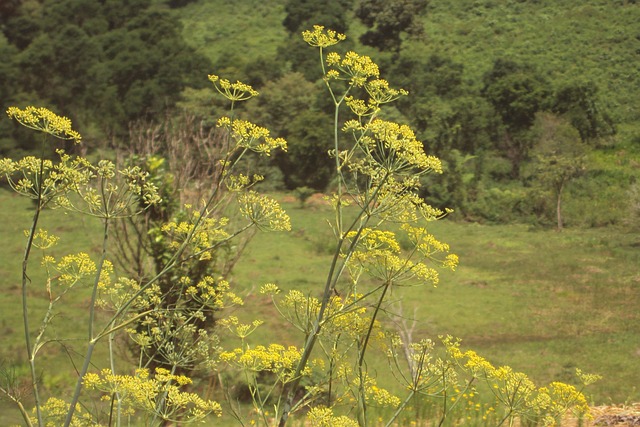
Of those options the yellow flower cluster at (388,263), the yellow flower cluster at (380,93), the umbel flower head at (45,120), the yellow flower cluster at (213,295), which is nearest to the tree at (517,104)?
the yellow flower cluster at (213,295)

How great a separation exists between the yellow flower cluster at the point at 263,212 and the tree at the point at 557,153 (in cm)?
2791

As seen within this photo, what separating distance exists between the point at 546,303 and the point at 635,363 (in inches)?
192

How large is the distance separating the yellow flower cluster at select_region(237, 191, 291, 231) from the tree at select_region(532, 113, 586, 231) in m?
27.9

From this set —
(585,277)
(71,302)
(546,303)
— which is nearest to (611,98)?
(585,277)

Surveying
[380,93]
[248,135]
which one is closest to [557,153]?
[380,93]

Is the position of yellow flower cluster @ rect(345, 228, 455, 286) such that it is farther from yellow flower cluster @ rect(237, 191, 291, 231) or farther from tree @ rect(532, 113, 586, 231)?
tree @ rect(532, 113, 586, 231)

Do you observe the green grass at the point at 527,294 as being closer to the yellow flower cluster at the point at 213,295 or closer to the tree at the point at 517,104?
the yellow flower cluster at the point at 213,295

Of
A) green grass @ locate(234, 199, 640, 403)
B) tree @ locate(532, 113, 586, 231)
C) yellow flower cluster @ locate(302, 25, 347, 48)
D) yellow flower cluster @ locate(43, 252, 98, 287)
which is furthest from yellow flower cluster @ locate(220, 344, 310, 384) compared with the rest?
tree @ locate(532, 113, 586, 231)

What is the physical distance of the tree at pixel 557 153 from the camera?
30.8m

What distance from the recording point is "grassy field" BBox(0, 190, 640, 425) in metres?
14.8

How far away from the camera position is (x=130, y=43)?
45.0 metres

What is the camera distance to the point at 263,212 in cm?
301

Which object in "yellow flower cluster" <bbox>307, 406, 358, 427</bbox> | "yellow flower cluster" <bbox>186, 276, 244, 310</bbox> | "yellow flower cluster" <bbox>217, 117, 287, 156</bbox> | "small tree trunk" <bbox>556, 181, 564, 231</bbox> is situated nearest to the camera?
"yellow flower cluster" <bbox>307, 406, 358, 427</bbox>

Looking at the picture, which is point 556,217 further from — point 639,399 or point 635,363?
point 639,399
